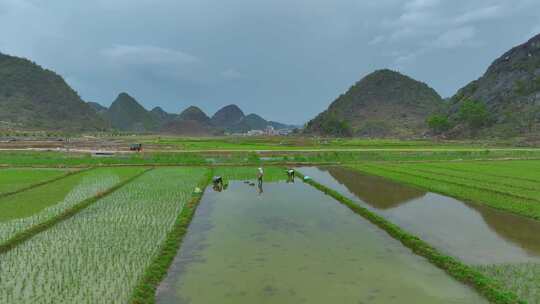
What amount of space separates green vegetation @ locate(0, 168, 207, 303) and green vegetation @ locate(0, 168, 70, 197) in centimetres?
673

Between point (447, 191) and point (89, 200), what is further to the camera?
point (447, 191)

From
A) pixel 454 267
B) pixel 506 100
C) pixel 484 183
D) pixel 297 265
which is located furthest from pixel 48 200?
pixel 506 100

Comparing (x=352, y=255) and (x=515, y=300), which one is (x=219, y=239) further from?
(x=515, y=300)

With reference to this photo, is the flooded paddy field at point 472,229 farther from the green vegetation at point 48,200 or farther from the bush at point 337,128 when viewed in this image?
the bush at point 337,128

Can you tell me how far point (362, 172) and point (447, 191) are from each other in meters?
9.15

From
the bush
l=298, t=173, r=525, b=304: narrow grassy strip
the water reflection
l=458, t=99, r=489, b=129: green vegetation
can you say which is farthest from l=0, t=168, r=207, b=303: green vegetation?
the bush

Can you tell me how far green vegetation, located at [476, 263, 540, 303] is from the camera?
6.81m

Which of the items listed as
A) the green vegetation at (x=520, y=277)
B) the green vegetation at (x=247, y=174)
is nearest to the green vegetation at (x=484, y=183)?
the green vegetation at (x=520, y=277)

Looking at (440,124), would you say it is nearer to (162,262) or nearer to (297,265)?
(297,265)

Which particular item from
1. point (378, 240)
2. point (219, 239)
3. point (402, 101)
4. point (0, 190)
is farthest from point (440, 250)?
point (402, 101)

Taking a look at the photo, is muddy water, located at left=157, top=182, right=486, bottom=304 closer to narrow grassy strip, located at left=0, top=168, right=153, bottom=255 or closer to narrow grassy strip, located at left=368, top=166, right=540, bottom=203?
narrow grassy strip, located at left=0, top=168, right=153, bottom=255

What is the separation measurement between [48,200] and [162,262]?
36.0 ft

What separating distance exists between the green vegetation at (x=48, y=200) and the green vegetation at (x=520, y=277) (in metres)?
13.7

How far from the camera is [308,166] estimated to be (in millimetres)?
31547
